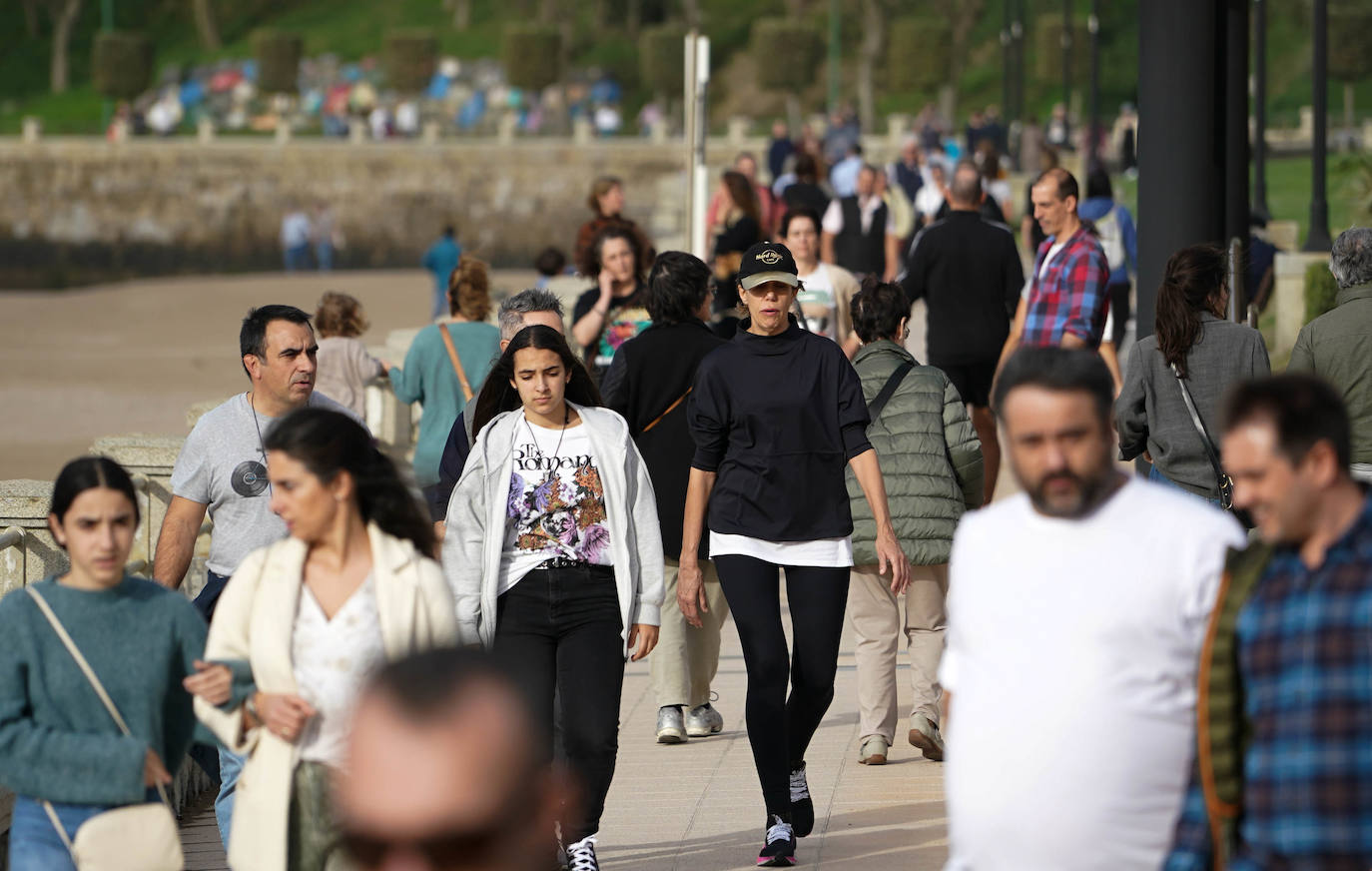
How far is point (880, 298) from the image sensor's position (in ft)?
25.2

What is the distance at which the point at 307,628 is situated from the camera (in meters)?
4.33

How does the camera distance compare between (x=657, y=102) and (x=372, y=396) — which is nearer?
(x=372, y=396)

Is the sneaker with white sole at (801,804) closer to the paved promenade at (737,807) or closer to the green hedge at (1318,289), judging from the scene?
the paved promenade at (737,807)

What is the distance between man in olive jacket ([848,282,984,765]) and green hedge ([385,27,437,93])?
78.0 m

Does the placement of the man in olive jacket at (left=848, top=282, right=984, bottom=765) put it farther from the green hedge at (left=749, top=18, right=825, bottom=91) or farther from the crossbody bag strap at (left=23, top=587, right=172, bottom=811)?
the green hedge at (left=749, top=18, right=825, bottom=91)

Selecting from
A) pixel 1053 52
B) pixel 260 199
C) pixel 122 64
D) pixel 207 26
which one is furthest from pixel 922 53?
pixel 207 26

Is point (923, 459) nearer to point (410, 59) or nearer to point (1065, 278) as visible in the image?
point (1065, 278)

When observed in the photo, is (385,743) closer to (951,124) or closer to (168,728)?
(168,728)

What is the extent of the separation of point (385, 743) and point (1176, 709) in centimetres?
192

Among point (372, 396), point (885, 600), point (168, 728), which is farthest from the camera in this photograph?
point (372, 396)

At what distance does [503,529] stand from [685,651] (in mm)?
2358

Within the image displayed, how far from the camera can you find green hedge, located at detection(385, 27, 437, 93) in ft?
274

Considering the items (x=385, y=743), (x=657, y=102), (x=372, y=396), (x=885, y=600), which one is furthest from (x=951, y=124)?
(x=385, y=743)

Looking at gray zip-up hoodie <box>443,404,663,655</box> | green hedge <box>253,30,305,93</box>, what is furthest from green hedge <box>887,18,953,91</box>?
gray zip-up hoodie <box>443,404,663,655</box>
